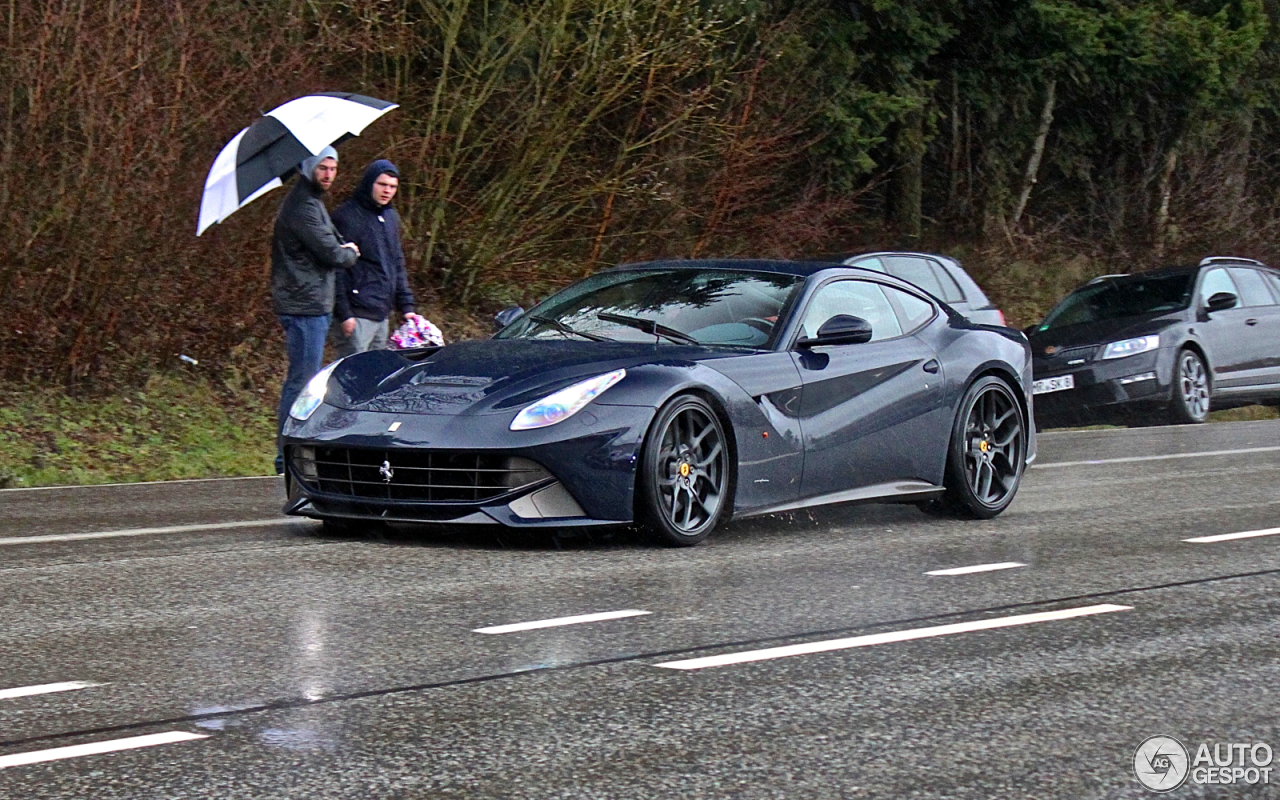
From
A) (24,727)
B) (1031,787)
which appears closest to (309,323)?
(24,727)

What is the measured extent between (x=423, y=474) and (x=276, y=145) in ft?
13.0

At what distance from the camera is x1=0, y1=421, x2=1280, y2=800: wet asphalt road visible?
4457 mm

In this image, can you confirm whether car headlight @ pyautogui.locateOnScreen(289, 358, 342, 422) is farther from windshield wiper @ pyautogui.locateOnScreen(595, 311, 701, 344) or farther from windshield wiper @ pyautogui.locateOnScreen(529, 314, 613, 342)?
windshield wiper @ pyautogui.locateOnScreen(595, 311, 701, 344)

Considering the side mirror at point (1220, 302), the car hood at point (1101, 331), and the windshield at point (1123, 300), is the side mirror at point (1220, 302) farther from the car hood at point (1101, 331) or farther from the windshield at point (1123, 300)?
the car hood at point (1101, 331)

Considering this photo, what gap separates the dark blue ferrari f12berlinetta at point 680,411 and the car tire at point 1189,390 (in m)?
8.55

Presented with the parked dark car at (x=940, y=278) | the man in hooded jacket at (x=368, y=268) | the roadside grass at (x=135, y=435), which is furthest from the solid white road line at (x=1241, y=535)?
the roadside grass at (x=135, y=435)

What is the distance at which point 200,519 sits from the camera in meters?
9.45

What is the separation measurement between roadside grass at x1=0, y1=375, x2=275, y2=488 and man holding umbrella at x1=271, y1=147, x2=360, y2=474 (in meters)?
1.82

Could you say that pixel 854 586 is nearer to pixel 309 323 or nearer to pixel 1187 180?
pixel 309 323

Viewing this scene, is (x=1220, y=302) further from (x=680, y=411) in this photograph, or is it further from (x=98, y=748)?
(x=98, y=748)

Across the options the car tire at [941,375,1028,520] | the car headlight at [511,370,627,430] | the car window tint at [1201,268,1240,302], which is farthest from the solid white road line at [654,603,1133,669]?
the car window tint at [1201,268,1240,302]

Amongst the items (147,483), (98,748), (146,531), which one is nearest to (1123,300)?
(147,483)

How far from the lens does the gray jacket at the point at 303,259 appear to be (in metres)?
11.3

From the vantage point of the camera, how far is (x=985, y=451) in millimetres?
10172
